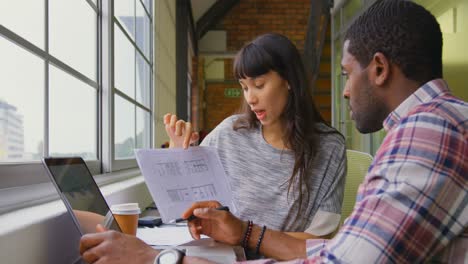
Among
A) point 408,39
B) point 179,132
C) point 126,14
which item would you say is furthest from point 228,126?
point 126,14

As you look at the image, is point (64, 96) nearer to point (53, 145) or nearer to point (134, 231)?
→ point (53, 145)

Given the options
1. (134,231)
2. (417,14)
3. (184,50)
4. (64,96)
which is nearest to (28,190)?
(134,231)

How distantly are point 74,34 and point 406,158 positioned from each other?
144 cm

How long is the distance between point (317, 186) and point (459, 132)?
2.60ft

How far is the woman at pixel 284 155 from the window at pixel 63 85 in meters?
0.57

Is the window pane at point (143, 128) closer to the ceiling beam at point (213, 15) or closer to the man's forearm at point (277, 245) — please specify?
the man's forearm at point (277, 245)

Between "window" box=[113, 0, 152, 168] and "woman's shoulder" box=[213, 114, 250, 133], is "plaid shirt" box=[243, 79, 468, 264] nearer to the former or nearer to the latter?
"woman's shoulder" box=[213, 114, 250, 133]

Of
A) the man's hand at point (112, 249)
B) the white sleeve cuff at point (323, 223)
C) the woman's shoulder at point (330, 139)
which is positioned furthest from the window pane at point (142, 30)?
the man's hand at point (112, 249)

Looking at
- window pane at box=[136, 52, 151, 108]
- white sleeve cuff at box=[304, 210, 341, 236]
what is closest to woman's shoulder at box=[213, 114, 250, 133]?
white sleeve cuff at box=[304, 210, 341, 236]

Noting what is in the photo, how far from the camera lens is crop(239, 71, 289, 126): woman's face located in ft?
4.84

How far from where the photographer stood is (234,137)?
1590 millimetres

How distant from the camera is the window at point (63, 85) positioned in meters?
1.18

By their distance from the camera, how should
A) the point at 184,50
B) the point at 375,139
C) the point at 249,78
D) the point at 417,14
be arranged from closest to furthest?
the point at 417,14, the point at 249,78, the point at 375,139, the point at 184,50

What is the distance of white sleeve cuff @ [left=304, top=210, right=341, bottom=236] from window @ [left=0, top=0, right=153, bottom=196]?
2.43 ft
